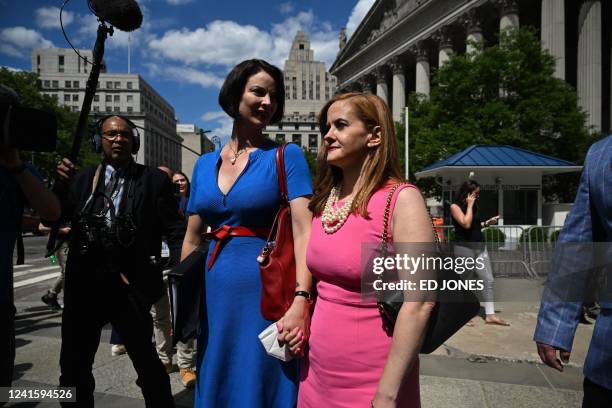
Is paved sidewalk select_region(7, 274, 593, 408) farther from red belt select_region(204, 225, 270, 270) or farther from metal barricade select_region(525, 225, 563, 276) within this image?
metal barricade select_region(525, 225, 563, 276)

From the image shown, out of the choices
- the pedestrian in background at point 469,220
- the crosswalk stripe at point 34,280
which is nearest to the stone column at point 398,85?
the crosswalk stripe at point 34,280

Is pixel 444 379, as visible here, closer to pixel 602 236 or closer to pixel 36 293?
pixel 602 236

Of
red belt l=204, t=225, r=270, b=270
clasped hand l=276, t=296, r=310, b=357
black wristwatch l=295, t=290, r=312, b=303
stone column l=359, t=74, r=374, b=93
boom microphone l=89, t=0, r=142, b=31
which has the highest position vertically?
stone column l=359, t=74, r=374, b=93

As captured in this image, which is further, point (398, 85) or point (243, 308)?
point (398, 85)

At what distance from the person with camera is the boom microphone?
3.22ft

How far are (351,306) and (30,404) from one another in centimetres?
314

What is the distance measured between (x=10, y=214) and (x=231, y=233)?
113cm

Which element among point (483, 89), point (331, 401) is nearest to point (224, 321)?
point (331, 401)

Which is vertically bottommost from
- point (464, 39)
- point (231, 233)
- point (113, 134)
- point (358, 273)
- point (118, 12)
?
point (358, 273)

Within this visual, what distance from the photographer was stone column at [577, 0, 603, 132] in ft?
81.2

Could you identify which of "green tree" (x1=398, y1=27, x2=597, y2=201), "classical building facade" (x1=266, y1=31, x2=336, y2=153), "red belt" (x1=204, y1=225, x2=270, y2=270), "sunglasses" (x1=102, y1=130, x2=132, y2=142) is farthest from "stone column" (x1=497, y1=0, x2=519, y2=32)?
"classical building facade" (x1=266, y1=31, x2=336, y2=153)

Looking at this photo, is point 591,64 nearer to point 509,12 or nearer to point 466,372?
point 509,12

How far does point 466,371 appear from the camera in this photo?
171 inches

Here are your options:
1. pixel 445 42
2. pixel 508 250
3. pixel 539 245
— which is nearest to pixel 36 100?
pixel 445 42
